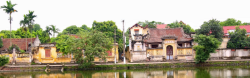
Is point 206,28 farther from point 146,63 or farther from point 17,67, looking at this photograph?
point 17,67

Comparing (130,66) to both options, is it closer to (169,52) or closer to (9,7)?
A: (169,52)

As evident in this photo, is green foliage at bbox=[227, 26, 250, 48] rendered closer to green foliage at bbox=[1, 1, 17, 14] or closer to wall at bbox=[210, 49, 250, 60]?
wall at bbox=[210, 49, 250, 60]

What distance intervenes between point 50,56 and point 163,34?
1854cm

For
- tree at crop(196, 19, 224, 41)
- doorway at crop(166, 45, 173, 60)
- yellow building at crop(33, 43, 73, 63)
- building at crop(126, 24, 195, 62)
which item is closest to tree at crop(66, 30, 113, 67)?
yellow building at crop(33, 43, 73, 63)

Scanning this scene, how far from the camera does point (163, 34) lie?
40.2m

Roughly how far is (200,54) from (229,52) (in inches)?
250

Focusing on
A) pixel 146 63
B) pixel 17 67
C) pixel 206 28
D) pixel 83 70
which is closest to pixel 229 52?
pixel 206 28

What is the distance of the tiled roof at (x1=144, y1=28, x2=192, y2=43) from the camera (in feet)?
126

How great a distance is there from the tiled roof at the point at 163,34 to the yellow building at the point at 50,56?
42.0 ft

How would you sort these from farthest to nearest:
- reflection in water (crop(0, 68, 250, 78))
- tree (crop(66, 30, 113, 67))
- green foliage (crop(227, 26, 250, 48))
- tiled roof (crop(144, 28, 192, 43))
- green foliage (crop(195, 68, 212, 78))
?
tiled roof (crop(144, 28, 192, 43)) → green foliage (crop(227, 26, 250, 48)) → tree (crop(66, 30, 113, 67)) → reflection in water (crop(0, 68, 250, 78)) → green foliage (crop(195, 68, 212, 78))

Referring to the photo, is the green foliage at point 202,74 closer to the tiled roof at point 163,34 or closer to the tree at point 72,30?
the tiled roof at point 163,34

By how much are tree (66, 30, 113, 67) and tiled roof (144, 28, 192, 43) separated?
8.76 m

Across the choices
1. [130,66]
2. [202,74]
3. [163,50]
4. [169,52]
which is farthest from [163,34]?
[202,74]

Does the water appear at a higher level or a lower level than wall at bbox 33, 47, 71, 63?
lower
